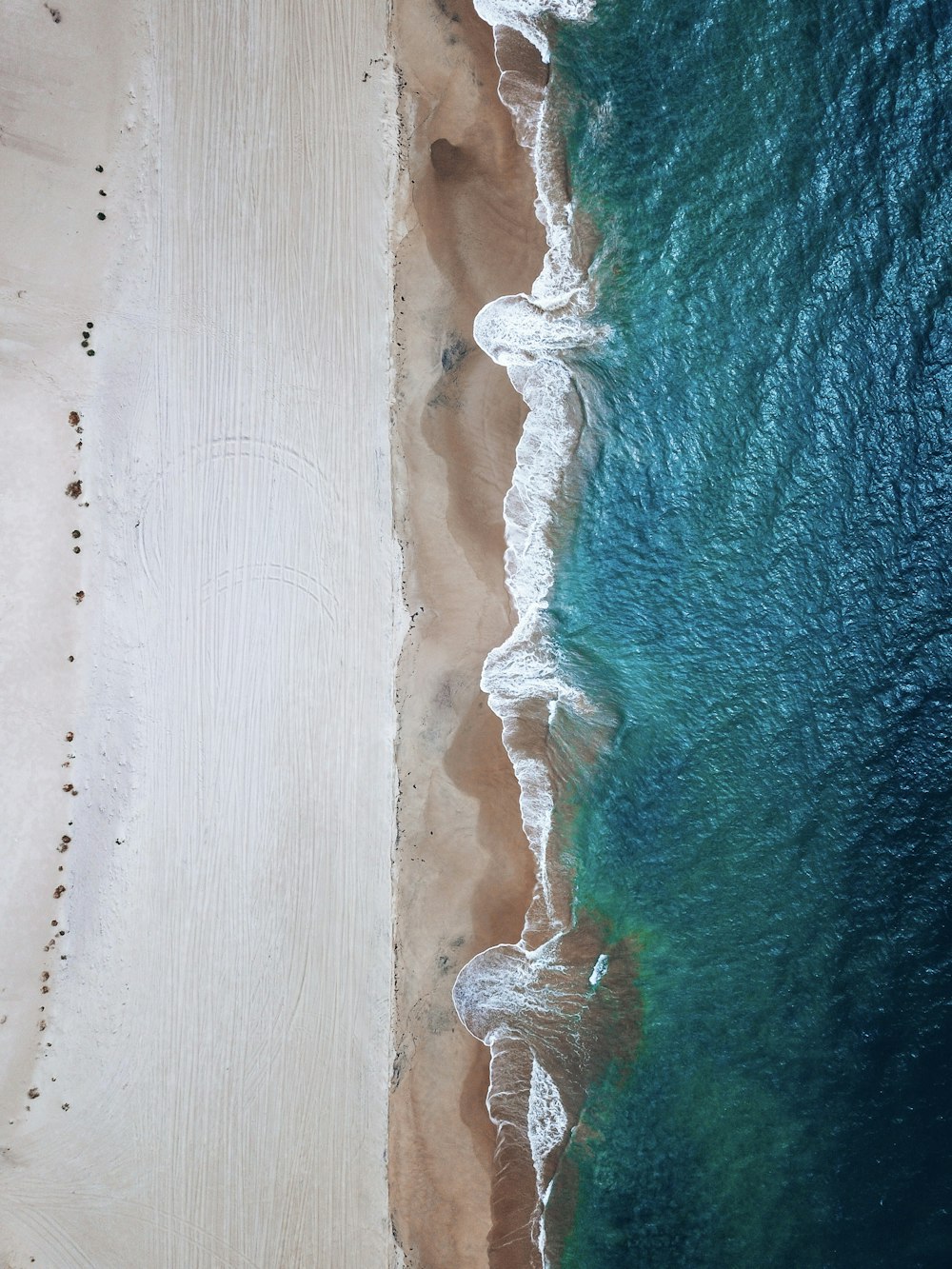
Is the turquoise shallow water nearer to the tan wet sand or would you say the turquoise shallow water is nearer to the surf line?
the surf line

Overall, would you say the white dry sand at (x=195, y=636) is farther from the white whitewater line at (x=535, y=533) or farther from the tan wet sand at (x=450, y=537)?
the white whitewater line at (x=535, y=533)

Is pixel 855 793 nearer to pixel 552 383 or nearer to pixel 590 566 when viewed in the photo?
pixel 590 566

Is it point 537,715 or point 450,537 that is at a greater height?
point 450,537

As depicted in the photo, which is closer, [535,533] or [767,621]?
[767,621]

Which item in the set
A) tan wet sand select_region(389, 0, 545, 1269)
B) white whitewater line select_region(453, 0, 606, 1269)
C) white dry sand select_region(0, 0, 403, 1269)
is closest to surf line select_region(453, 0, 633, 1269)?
white whitewater line select_region(453, 0, 606, 1269)

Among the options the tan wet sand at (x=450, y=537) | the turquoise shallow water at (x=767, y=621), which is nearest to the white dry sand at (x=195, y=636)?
the tan wet sand at (x=450, y=537)

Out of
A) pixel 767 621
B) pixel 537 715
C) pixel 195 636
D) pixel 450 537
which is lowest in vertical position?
pixel 537 715

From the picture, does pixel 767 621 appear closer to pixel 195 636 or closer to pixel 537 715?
pixel 537 715

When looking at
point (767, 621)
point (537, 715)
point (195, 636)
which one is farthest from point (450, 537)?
point (767, 621)
